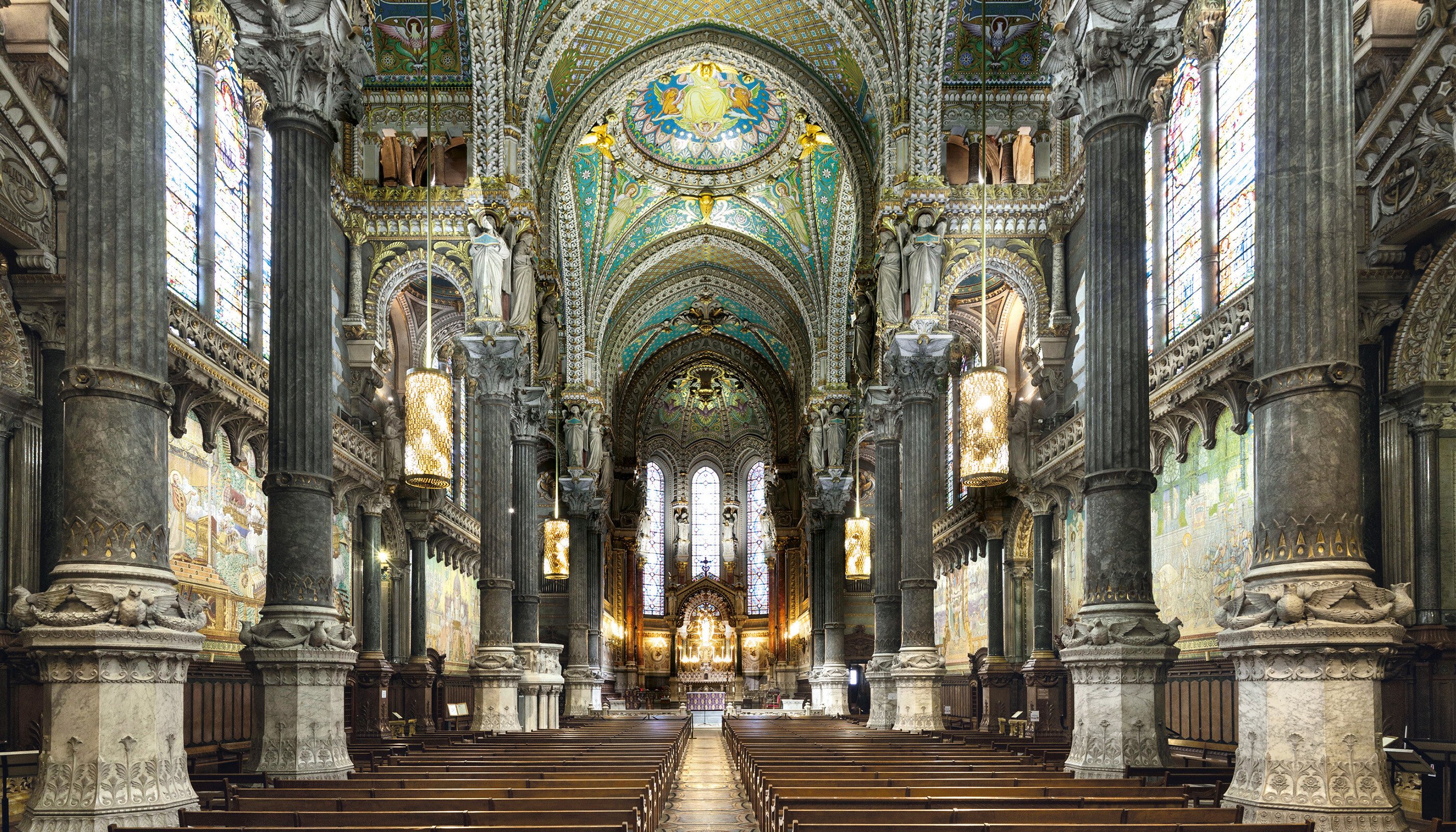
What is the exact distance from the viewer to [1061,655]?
11.4m

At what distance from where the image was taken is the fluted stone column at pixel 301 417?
1127cm

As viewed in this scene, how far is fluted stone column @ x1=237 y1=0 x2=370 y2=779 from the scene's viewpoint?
37.0 ft

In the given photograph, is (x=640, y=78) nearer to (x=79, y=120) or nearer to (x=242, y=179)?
(x=242, y=179)

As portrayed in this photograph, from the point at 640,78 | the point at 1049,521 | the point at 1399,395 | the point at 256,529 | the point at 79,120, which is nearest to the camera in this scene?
the point at 79,120

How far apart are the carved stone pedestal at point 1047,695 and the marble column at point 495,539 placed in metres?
10.2

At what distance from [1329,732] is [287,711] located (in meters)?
8.78

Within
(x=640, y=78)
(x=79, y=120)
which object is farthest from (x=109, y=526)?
(x=640, y=78)

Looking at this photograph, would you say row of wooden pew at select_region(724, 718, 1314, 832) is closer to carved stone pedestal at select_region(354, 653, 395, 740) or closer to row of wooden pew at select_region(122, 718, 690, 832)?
row of wooden pew at select_region(122, 718, 690, 832)

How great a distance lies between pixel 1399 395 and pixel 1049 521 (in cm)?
1264

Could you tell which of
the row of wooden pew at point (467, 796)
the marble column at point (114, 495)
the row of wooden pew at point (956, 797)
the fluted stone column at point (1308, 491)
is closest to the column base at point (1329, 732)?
the fluted stone column at point (1308, 491)

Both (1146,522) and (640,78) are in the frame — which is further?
(640,78)

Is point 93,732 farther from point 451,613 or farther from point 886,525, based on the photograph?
point 451,613

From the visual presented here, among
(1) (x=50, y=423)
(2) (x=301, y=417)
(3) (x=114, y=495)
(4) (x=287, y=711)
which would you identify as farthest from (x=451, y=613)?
(3) (x=114, y=495)

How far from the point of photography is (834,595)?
143 ft
